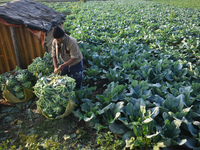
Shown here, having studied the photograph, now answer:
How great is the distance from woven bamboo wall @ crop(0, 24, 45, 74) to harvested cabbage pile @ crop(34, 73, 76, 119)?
82.0 inches

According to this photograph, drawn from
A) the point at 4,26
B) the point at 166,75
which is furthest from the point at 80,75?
the point at 4,26

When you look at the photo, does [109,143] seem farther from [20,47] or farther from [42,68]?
[20,47]

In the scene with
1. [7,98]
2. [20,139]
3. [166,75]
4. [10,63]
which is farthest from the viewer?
[10,63]

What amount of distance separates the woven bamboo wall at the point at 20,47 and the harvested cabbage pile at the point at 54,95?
2.08m

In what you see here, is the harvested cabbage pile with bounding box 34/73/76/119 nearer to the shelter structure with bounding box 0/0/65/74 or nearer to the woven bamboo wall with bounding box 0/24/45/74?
the shelter structure with bounding box 0/0/65/74

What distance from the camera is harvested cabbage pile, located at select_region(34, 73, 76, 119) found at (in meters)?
3.26

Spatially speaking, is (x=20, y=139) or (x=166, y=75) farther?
(x=166, y=75)

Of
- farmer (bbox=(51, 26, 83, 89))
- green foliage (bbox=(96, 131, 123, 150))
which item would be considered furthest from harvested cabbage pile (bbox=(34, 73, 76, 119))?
green foliage (bbox=(96, 131, 123, 150))

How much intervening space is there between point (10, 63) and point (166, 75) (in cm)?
493

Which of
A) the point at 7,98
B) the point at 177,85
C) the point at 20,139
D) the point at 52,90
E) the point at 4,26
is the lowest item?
the point at 20,139

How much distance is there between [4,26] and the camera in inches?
186

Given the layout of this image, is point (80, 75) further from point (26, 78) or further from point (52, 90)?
point (26, 78)

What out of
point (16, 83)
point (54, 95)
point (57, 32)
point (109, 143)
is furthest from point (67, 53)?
point (109, 143)

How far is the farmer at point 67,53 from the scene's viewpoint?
3488 mm
